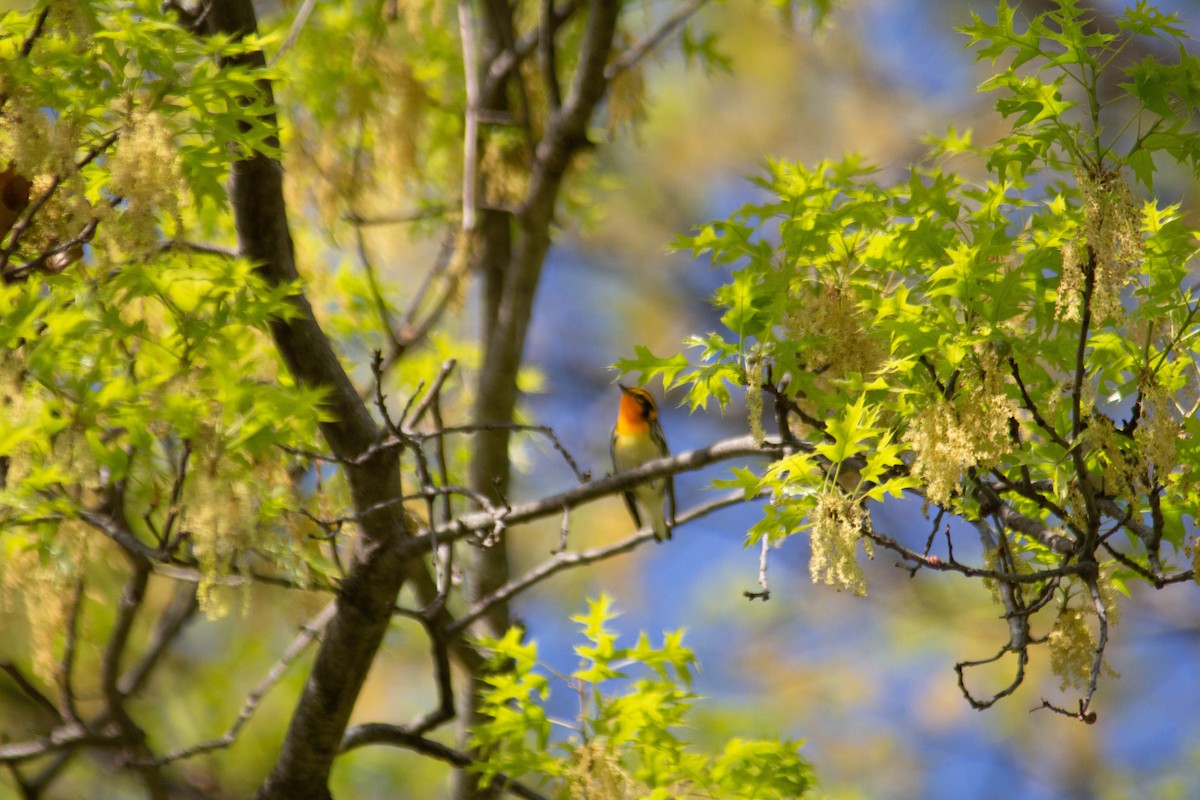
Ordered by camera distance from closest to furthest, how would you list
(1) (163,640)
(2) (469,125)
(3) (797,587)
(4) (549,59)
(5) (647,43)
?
(1) (163,640) → (4) (549,59) → (2) (469,125) → (5) (647,43) → (3) (797,587)

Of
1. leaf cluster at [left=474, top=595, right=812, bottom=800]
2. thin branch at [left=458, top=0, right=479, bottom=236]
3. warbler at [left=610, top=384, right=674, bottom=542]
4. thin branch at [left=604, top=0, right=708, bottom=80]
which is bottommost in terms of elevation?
leaf cluster at [left=474, top=595, right=812, bottom=800]

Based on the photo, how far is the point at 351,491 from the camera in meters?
3.59

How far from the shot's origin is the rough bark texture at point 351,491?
3.40 m

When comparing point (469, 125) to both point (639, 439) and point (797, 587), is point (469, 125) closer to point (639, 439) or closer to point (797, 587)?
point (639, 439)

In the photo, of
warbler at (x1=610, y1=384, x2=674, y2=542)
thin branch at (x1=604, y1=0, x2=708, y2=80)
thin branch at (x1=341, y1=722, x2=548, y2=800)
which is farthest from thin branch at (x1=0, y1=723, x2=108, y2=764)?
thin branch at (x1=604, y1=0, x2=708, y2=80)

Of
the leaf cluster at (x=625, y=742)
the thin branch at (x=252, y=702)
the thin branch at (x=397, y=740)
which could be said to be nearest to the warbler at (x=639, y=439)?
the thin branch at (x=252, y=702)

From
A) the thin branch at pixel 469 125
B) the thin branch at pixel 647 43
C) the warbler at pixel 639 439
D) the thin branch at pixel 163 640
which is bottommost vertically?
the thin branch at pixel 163 640

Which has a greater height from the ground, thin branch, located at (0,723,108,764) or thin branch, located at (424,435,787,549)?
thin branch, located at (424,435,787,549)

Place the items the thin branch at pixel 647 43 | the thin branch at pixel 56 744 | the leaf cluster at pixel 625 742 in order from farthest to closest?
1. the thin branch at pixel 647 43
2. the thin branch at pixel 56 744
3. the leaf cluster at pixel 625 742

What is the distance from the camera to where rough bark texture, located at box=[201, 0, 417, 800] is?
11.1 feet

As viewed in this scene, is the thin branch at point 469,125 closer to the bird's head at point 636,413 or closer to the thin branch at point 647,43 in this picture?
the thin branch at point 647,43

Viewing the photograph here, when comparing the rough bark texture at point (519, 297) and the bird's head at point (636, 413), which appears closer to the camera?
the rough bark texture at point (519, 297)

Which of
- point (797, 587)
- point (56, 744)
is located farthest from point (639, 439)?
point (797, 587)

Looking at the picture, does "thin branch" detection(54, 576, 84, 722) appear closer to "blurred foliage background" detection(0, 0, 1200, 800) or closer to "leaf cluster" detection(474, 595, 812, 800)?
"leaf cluster" detection(474, 595, 812, 800)
